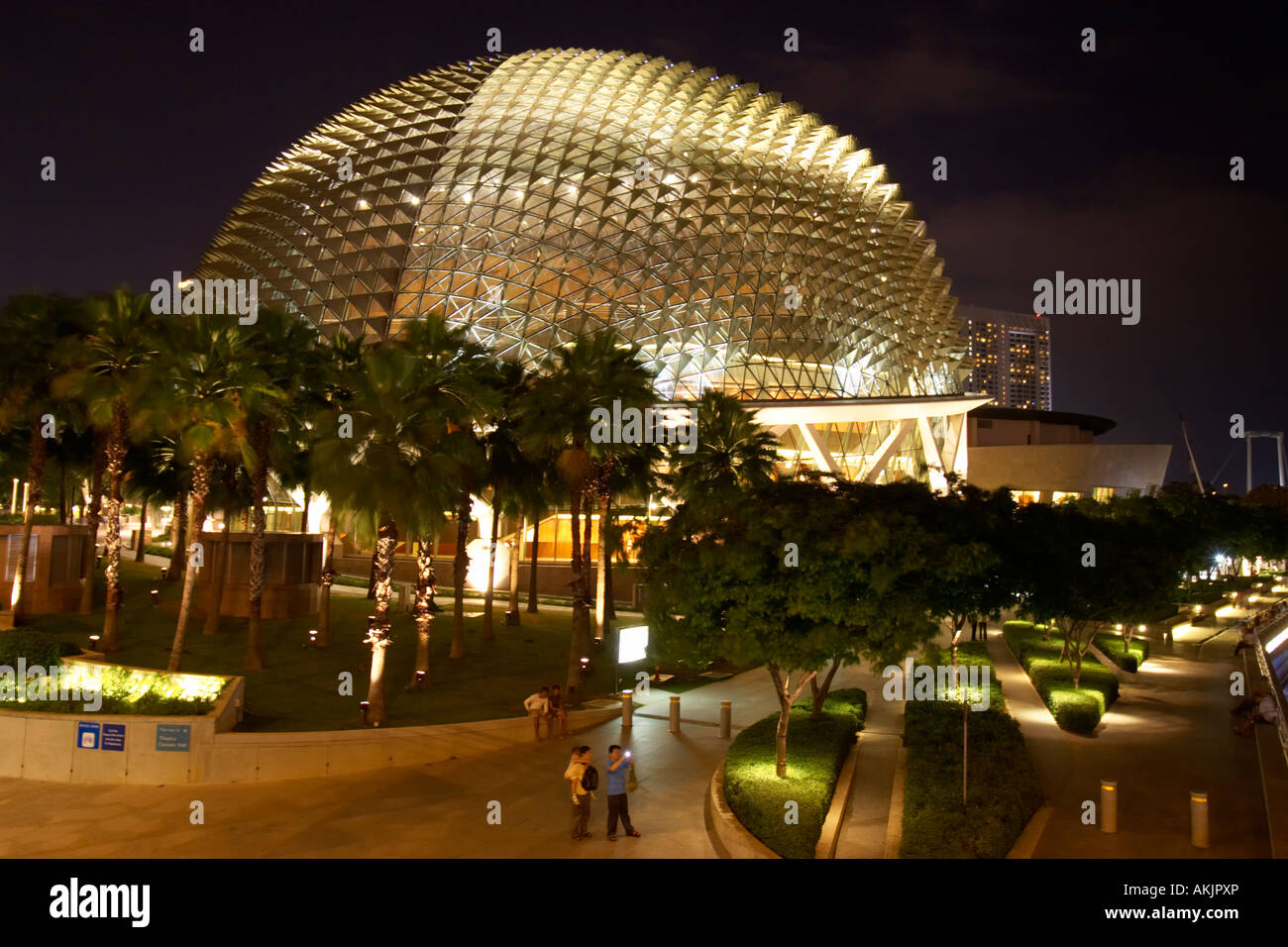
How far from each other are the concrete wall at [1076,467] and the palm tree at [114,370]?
70198 millimetres

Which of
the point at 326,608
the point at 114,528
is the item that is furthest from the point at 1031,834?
the point at 114,528

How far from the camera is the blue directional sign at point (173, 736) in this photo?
16281 millimetres

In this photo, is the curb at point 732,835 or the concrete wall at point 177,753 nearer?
the curb at point 732,835

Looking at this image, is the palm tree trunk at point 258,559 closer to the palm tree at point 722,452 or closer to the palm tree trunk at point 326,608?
the palm tree trunk at point 326,608

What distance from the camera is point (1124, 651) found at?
31.1 m

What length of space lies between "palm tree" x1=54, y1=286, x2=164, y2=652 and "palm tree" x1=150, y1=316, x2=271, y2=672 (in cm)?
136

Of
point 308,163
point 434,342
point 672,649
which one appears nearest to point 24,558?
point 434,342

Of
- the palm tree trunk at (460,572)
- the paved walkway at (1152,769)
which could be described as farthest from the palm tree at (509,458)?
the paved walkway at (1152,769)

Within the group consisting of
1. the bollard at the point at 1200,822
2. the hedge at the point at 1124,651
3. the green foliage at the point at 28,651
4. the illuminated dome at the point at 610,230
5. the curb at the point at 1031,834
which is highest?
the illuminated dome at the point at 610,230

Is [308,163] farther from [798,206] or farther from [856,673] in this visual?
[856,673]

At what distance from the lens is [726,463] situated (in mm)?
30297

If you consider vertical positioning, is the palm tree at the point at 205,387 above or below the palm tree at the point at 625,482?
above

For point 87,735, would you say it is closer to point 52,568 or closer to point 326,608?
point 326,608

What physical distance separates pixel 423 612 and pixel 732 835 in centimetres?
1230
